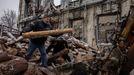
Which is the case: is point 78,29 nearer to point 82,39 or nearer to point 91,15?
point 82,39

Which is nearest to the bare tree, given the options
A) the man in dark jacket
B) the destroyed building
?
the destroyed building

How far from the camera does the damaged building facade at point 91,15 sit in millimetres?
15141

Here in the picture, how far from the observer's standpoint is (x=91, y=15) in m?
17.1

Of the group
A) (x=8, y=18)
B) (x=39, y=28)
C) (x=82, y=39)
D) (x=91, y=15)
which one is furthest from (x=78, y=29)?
(x=8, y=18)

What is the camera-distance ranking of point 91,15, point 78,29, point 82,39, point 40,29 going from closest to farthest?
point 40,29 → point 91,15 → point 82,39 → point 78,29

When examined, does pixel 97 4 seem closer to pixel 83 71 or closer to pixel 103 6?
pixel 103 6

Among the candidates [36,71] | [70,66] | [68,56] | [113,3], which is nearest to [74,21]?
[113,3]

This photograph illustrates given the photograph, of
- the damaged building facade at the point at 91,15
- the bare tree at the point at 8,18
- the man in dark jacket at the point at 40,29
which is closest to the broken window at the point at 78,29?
the damaged building facade at the point at 91,15

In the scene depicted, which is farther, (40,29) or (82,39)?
(82,39)

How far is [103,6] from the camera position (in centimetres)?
1617

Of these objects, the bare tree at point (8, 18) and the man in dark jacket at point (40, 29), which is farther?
the bare tree at point (8, 18)

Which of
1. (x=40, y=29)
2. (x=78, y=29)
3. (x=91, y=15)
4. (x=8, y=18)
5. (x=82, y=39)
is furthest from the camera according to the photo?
(x=8, y=18)

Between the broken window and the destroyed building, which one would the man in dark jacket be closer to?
the destroyed building

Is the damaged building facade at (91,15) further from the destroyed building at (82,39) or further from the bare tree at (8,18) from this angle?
the bare tree at (8,18)
